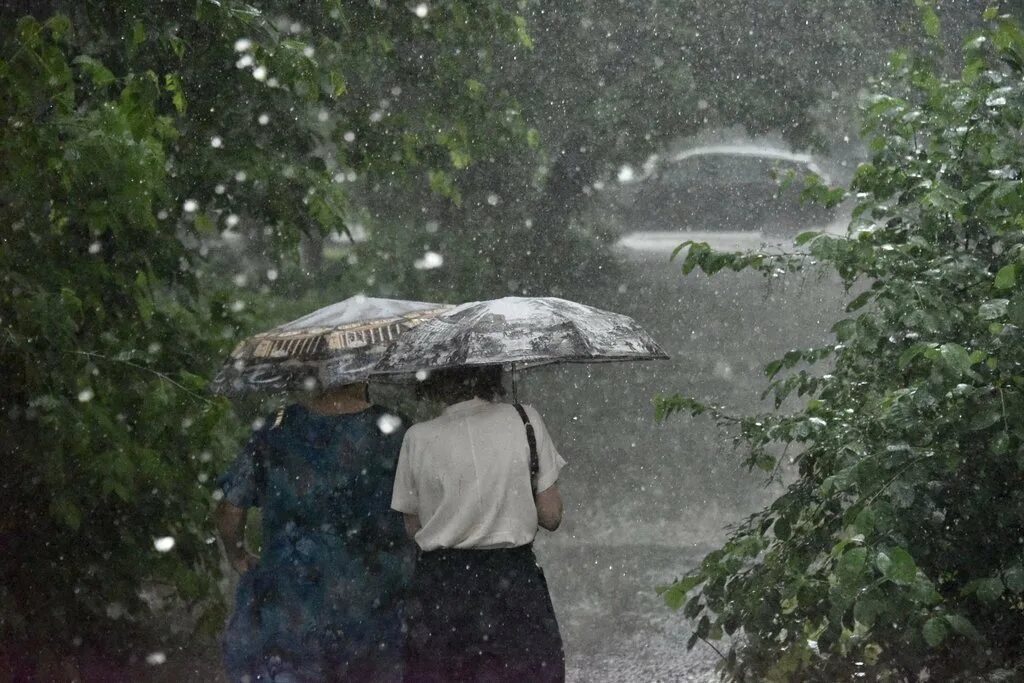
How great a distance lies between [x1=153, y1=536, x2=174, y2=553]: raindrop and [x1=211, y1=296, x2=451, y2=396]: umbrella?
1.57 metres

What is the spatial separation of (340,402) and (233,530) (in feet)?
1.70

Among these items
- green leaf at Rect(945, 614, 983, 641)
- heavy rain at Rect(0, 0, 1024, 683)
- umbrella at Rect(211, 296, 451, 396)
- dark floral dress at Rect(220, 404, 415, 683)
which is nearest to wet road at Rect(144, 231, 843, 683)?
heavy rain at Rect(0, 0, 1024, 683)

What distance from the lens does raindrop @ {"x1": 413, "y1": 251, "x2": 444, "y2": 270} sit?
514 inches

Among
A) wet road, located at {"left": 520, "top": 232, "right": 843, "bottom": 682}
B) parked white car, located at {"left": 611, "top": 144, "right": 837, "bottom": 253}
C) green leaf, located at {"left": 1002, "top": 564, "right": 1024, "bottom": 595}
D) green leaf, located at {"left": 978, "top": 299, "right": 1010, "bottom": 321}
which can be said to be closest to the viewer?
green leaf, located at {"left": 978, "top": 299, "right": 1010, "bottom": 321}

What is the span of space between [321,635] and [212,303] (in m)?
2.94

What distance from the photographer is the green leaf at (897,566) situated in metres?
3.61

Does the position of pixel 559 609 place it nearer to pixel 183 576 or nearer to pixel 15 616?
pixel 183 576

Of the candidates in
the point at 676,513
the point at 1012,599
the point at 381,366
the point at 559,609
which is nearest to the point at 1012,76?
the point at 1012,599

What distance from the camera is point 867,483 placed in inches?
167

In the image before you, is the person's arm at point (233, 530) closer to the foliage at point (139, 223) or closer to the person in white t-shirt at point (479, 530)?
the person in white t-shirt at point (479, 530)

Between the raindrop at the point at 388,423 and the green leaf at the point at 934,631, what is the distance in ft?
5.47

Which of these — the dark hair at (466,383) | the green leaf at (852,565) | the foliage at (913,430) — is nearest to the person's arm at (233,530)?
the dark hair at (466,383)

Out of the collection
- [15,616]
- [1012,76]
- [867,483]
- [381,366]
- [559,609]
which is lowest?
[559,609]

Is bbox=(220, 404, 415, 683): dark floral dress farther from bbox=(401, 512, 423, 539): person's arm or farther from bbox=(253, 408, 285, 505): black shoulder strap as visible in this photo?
bbox=(401, 512, 423, 539): person's arm
